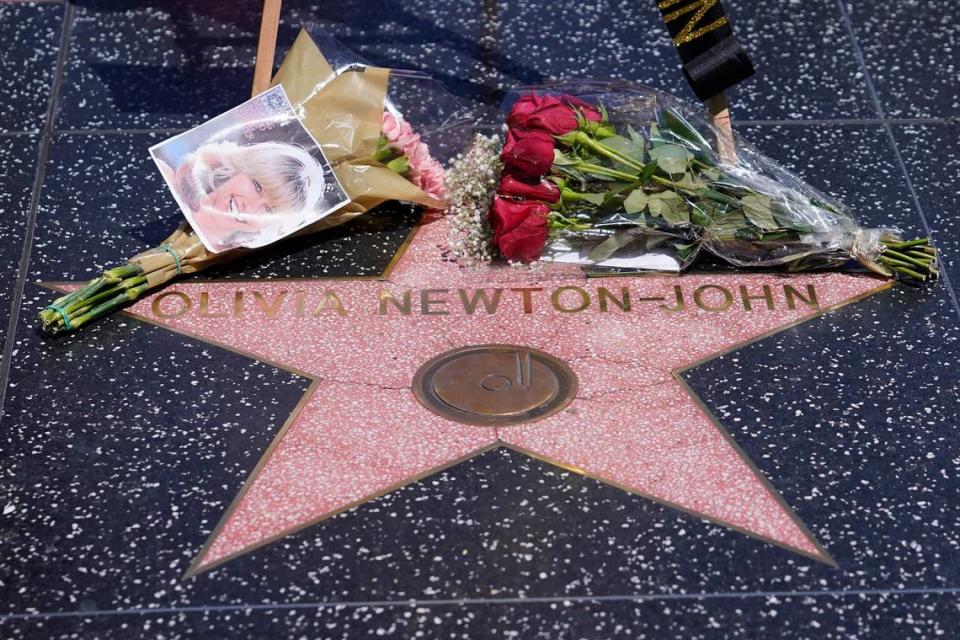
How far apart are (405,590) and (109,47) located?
217 centimetres

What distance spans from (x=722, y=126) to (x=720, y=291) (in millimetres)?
412

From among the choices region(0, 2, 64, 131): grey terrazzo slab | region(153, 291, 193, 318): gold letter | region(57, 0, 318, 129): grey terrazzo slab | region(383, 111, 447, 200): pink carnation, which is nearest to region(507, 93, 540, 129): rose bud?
region(383, 111, 447, 200): pink carnation

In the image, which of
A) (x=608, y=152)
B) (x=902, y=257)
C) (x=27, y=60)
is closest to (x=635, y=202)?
(x=608, y=152)

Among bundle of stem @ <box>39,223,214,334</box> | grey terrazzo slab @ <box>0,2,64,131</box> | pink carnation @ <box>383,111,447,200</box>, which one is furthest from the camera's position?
grey terrazzo slab @ <box>0,2,64,131</box>

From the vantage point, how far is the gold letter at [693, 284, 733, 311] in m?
2.99

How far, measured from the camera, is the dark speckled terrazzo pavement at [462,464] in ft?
7.65

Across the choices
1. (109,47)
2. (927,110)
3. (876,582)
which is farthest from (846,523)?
(109,47)

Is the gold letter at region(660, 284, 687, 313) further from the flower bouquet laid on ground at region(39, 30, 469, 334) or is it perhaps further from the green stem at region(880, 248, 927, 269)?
the flower bouquet laid on ground at region(39, 30, 469, 334)

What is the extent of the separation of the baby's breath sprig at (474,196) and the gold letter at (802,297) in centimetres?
67

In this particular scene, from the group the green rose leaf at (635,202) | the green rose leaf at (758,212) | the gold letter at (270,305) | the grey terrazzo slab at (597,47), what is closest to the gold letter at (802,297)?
the green rose leaf at (758,212)

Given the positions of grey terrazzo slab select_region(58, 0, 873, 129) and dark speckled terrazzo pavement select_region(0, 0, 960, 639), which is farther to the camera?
grey terrazzo slab select_region(58, 0, 873, 129)

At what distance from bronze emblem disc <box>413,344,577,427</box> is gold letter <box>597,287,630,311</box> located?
0.75ft

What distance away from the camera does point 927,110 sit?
12.0ft

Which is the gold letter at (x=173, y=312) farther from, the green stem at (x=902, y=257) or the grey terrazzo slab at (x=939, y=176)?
the grey terrazzo slab at (x=939, y=176)
